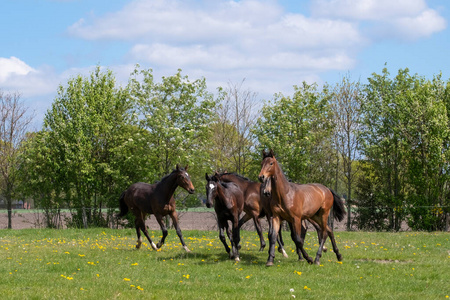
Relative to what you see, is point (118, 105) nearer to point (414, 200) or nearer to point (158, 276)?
point (414, 200)

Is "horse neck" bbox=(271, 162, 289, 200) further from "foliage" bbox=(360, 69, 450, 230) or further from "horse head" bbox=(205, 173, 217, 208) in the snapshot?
"foliage" bbox=(360, 69, 450, 230)

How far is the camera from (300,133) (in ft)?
106

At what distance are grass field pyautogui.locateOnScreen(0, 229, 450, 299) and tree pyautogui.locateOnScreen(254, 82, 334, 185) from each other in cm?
1269

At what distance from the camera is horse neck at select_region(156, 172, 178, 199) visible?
54.2 ft

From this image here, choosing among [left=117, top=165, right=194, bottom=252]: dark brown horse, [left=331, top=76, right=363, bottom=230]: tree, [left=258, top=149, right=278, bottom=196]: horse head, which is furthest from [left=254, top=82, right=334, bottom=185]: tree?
[left=258, top=149, right=278, bottom=196]: horse head

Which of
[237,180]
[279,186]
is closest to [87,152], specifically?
[237,180]

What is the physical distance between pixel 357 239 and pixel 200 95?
48.1 ft

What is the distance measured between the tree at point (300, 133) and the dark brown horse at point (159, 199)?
1387 centimetres

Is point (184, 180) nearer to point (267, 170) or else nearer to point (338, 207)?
point (267, 170)

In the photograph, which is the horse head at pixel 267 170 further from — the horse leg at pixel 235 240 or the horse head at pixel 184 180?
the horse head at pixel 184 180

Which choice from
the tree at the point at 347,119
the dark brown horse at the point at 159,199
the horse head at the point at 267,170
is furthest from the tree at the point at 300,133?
the horse head at the point at 267,170

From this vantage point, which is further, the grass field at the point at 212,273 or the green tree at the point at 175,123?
the green tree at the point at 175,123

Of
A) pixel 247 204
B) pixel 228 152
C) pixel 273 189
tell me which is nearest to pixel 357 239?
pixel 247 204

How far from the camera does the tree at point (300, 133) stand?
30.8 metres
